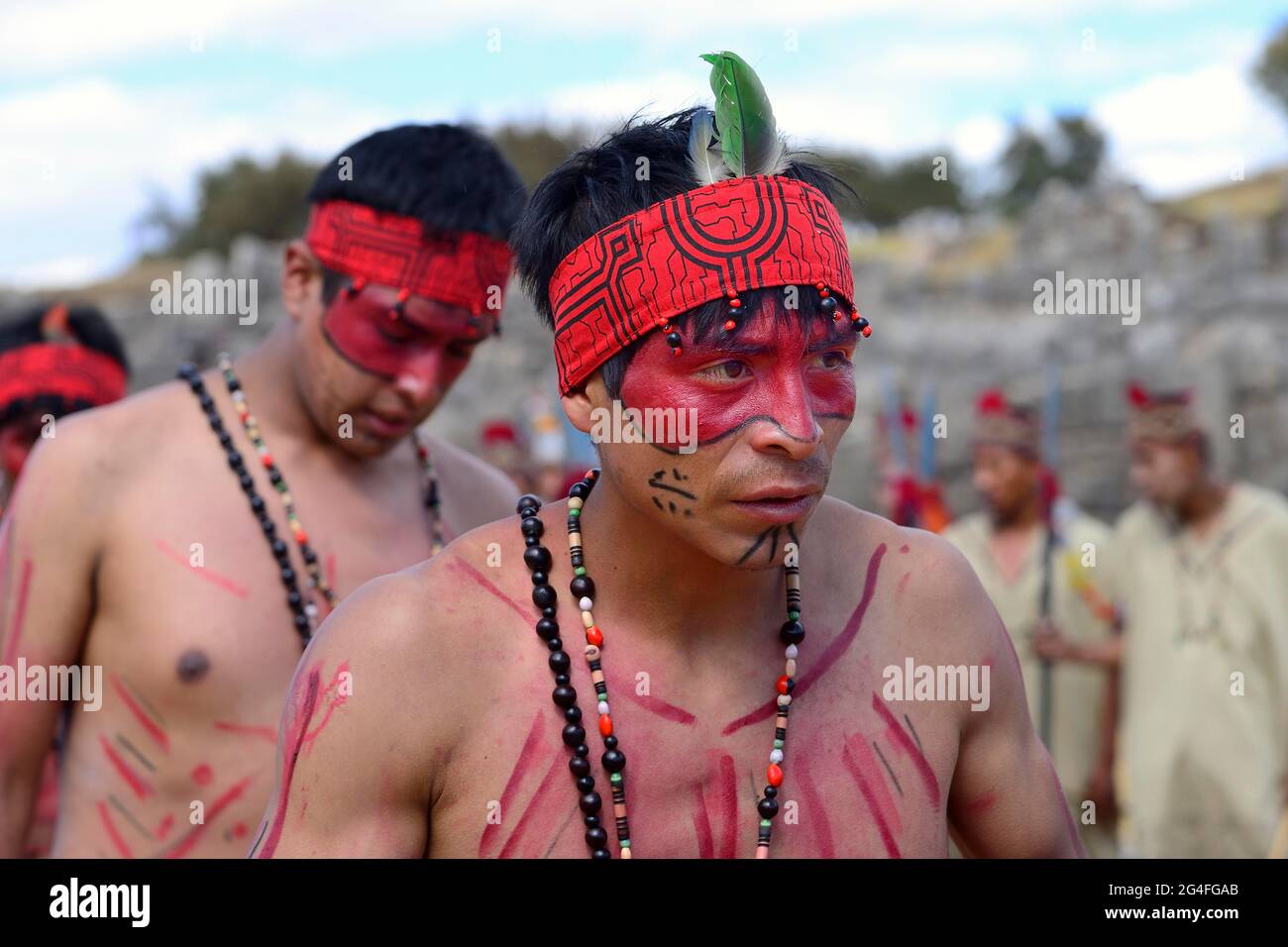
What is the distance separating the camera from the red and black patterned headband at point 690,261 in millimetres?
2217

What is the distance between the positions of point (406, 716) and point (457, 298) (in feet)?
4.91

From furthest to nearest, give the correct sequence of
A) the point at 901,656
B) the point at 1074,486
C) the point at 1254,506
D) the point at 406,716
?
the point at 1074,486, the point at 1254,506, the point at 901,656, the point at 406,716

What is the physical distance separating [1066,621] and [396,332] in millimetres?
4935

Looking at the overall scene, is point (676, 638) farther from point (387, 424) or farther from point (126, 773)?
point (126, 773)

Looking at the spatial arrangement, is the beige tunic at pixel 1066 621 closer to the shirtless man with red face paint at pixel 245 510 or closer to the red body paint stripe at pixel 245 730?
the shirtless man with red face paint at pixel 245 510

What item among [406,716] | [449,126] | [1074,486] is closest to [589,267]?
[406,716]

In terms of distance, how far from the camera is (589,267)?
2318 millimetres

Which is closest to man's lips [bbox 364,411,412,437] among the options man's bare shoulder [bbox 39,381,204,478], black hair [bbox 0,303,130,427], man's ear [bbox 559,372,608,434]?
man's bare shoulder [bbox 39,381,204,478]

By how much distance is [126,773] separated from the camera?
127 inches

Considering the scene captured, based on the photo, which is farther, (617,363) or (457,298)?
(457,298)

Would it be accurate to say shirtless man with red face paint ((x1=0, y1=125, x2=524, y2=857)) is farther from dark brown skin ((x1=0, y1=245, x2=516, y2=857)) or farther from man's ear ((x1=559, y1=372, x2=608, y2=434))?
man's ear ((x1=559, y1=372, x2=608, y2=434))

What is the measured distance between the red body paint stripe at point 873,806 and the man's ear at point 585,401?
28.3 inches

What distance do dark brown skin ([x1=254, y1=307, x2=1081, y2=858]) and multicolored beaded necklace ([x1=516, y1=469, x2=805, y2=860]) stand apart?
22 millimetres
